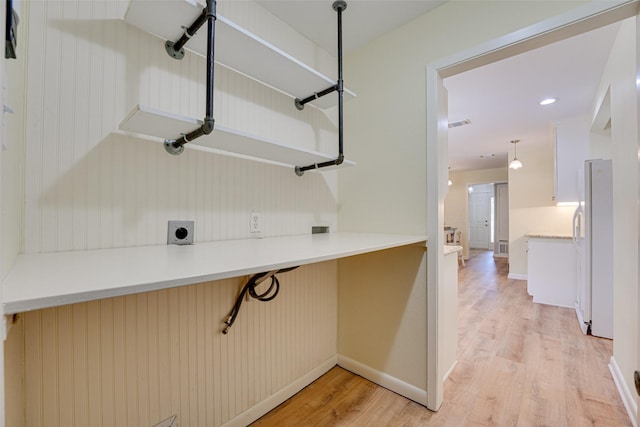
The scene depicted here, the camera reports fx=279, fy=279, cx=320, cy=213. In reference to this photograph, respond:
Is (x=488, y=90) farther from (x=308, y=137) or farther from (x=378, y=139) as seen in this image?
(x=308, y=137)

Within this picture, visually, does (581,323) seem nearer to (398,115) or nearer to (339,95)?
(398,115)

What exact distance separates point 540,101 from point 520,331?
2.47m

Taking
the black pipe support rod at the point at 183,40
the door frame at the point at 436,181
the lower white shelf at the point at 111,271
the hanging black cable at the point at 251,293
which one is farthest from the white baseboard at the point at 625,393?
the black pipe support rod at the point at 183,40

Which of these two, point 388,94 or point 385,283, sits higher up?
point 388,94

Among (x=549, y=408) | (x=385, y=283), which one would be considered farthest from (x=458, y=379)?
(x=385, y=283)

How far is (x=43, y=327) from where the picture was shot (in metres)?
0.91

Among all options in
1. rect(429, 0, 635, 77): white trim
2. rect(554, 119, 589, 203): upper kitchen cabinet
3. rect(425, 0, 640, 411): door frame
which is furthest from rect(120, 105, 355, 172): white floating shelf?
rect(554, 119, 589, 203): upper kitchen cabinet

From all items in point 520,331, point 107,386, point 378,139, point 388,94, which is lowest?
point 520,331

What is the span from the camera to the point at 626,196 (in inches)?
62.6

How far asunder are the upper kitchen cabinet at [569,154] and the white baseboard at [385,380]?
A: 352 cm

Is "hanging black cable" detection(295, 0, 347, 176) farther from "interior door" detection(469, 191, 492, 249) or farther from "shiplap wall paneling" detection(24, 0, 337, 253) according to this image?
"interior door" detection(469, 191, 492, 249)

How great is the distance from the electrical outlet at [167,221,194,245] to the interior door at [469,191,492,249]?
962 cm

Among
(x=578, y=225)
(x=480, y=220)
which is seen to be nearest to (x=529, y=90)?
(x=578, y=225)

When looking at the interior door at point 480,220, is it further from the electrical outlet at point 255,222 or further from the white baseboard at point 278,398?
the electrical outlet at point 255,222
